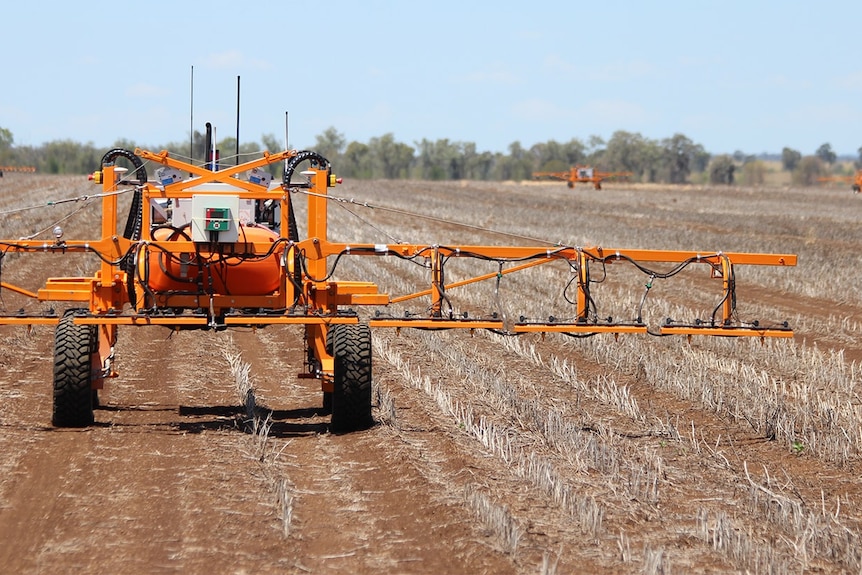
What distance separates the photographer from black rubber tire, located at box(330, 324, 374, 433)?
28.4 ft

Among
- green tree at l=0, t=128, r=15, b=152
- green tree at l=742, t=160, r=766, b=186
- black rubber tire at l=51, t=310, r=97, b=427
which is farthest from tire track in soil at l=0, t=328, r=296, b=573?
green tree at l=742, t=160, r=766, b=186

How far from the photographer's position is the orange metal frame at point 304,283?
28.5 ft

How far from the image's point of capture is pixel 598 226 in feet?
124

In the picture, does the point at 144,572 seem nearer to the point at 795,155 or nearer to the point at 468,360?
the point at 468,360

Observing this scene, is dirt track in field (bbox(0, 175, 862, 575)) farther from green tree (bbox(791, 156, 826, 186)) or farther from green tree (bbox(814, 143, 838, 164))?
green tree (bbox(814, 143, 838, 164))

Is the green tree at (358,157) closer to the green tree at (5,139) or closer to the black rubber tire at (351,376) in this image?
the green tree at (5,139)

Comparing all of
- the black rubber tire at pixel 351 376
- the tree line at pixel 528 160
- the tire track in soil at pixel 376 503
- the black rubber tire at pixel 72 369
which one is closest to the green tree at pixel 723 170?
the tree line at pixel 528 160

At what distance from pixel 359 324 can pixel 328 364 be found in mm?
614

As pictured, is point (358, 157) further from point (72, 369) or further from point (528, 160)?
point (72, 369)

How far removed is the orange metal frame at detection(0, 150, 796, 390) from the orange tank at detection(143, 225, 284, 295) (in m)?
0.07

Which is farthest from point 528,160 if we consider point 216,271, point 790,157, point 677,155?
point 216,271

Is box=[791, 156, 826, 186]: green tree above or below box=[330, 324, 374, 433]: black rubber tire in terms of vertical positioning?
above

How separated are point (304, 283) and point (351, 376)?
3.01ft

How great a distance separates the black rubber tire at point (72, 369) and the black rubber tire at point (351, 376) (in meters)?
1.80
